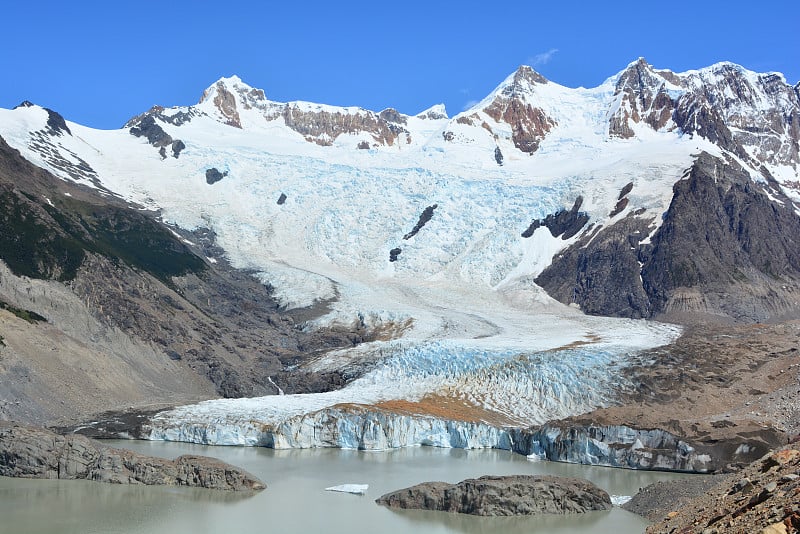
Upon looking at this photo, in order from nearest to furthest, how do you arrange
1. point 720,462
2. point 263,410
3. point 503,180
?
1. point 720,462
2. point 263,410
3. point 503,180

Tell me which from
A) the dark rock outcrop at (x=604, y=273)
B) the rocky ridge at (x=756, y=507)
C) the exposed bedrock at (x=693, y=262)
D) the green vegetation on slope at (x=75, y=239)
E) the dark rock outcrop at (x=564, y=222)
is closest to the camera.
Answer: the rocky ridge at (x=756, y=507)

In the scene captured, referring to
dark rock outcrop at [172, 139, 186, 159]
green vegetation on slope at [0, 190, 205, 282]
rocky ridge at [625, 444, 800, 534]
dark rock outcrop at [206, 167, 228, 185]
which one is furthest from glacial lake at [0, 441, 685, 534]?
dark rock outcrop at [172, 139, 186, 159]

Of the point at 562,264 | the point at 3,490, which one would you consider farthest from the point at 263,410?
the point at 562,264

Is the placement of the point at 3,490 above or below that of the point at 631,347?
below

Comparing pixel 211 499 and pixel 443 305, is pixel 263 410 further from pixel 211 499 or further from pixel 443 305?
pixel 443 305

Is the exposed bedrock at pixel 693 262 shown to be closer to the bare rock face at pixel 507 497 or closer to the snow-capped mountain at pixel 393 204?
the snow-capped mountain at pixel 393 204

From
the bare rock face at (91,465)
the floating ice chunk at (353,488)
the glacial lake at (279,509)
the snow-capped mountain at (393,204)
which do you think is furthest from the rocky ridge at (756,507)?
the snow-capped mountain at (393,204)

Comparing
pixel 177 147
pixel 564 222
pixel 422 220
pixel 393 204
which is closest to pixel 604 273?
pixel 564 222
